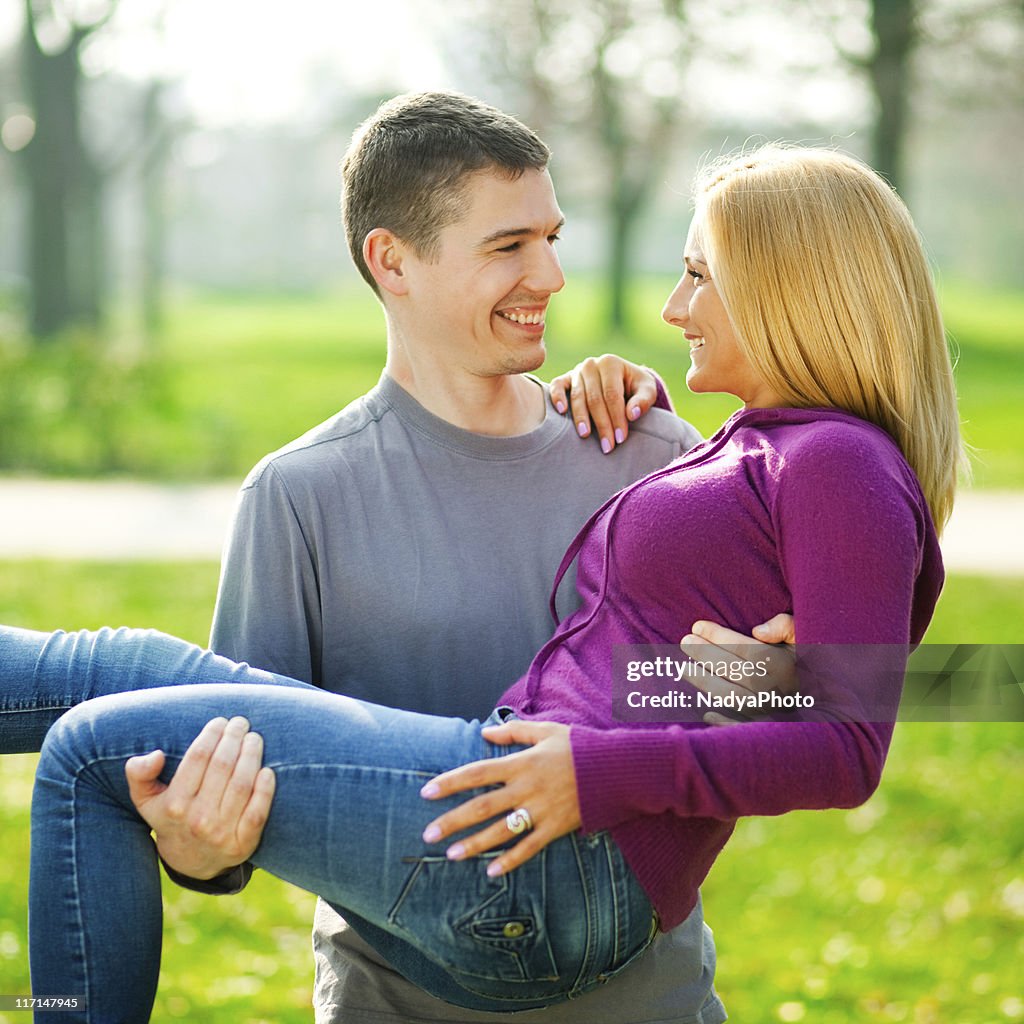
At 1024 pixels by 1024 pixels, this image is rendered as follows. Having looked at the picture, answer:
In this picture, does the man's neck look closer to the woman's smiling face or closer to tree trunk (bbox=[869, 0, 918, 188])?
the woman's smiling face

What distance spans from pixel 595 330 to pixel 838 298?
23796 mm

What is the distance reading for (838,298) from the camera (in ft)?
6.97

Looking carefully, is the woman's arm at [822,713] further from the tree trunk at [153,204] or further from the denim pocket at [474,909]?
the tree trunk at [153,204]

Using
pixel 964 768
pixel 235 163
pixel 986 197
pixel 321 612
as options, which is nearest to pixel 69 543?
pixel 964 768

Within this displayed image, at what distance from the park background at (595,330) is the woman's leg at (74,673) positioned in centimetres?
157

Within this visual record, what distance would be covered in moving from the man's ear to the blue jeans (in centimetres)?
98

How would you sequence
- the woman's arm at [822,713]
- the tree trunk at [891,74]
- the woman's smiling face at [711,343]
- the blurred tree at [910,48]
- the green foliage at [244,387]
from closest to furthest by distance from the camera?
the woman's arm at [822,713]
the woman's smiling face at [711,343]
the green foliage at [244,387]
the blurred tree at [910,48]
the tree trunk at [891,74]

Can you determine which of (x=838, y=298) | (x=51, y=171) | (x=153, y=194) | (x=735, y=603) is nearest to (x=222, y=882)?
(x=735, y=603)

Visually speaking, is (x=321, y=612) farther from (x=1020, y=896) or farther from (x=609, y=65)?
(x=609, y=65)

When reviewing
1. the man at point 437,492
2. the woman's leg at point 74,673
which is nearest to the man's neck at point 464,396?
the man at point 437,492

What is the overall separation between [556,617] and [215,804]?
78 cm

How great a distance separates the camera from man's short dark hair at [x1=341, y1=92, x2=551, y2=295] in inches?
102

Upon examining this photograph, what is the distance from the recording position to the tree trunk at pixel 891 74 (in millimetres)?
14000

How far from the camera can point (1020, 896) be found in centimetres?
508
